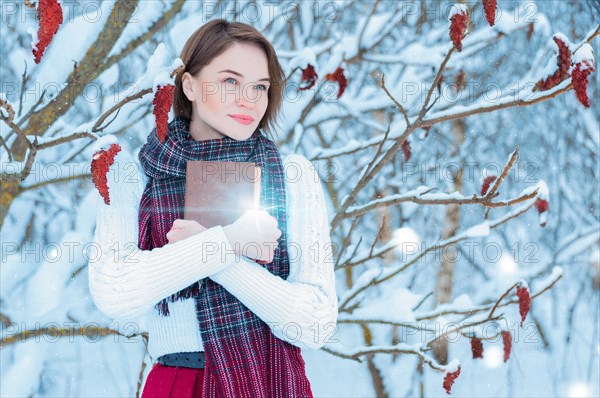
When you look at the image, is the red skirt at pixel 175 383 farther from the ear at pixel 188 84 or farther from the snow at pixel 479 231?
the snow at pixel 479 231

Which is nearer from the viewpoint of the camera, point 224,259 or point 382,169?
point 224,259

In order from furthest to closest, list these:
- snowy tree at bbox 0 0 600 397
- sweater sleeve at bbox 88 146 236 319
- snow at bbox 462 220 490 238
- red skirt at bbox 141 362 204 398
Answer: snow at bbox 462 220 490 238 → snowy tree at bbox 0 0 600 397 → red skirt at bbox 141 362 204 398 → sweater sleeve at bbox 88 146 236 319

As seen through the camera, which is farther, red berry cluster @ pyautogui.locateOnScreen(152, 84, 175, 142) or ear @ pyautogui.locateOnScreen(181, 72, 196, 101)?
ear @ pyautogui.locateOnScreen(181, 72, 196, 101)

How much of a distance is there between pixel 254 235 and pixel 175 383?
0.45 m

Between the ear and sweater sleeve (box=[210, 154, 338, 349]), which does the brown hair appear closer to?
the ear

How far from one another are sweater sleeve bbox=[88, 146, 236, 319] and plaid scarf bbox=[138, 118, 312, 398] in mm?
86

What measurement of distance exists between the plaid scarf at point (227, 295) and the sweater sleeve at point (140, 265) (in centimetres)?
9

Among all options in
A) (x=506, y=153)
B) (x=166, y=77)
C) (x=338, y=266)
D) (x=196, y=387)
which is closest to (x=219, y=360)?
(x=196, y=387)

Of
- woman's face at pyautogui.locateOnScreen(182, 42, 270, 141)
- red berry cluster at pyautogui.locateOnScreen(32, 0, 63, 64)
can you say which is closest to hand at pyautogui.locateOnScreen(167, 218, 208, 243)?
woman's face at pyautogui.locateOnScreen(182, 42, 270, 141)

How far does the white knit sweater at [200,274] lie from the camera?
176 centimetres

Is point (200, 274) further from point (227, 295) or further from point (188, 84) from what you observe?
point (188, 84)

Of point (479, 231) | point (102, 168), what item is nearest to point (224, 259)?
point (102, 168)

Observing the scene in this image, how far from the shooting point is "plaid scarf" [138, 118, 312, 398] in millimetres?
1842

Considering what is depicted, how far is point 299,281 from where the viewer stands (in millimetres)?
1891
